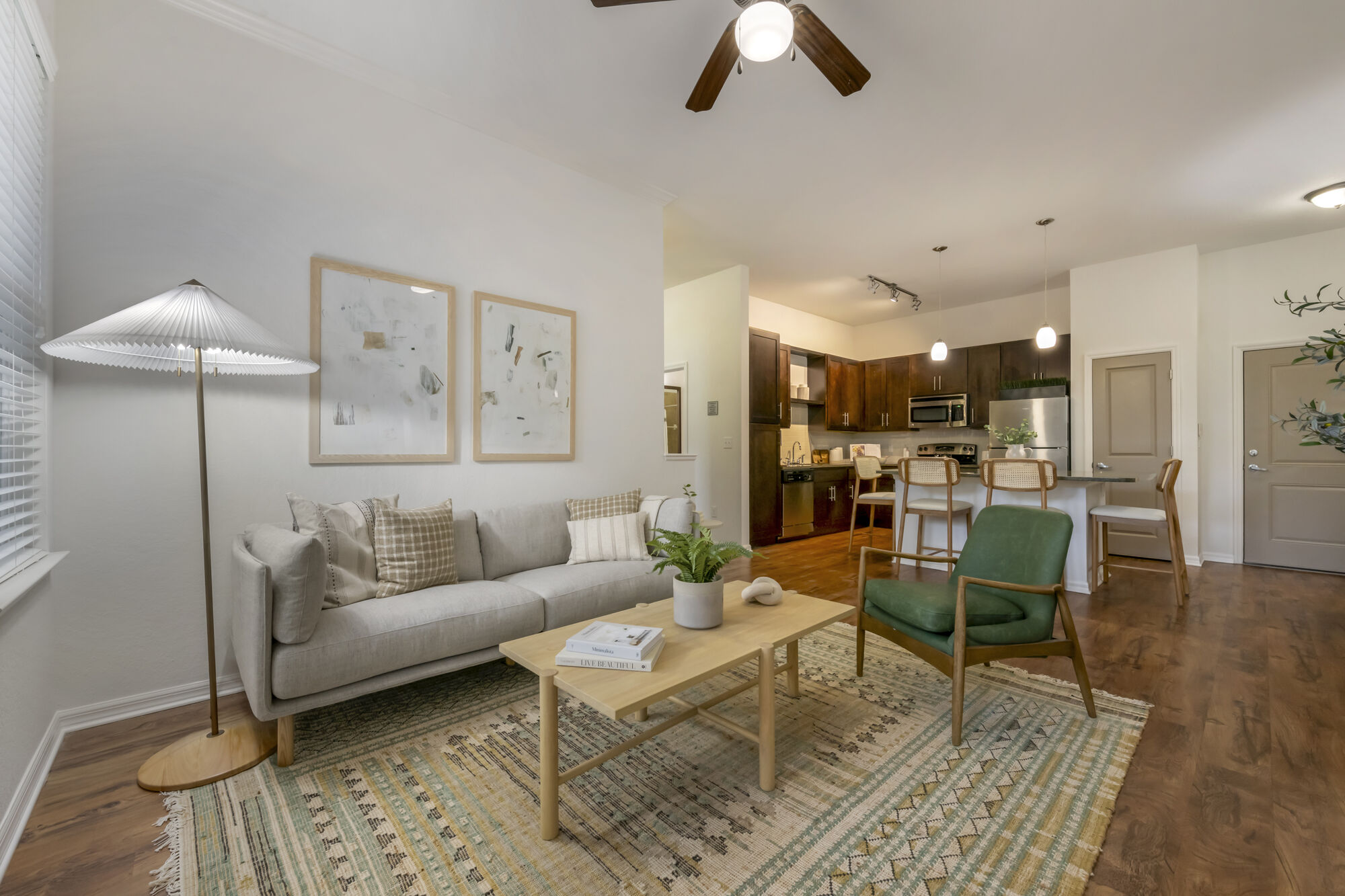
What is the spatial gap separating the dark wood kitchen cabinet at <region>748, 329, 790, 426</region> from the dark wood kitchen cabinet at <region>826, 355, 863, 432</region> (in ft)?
4.93

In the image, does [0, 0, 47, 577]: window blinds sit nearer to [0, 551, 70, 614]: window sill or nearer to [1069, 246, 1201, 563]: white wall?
[0, 551, 70, 614]: window sill

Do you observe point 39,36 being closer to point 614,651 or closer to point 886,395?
point 614,651

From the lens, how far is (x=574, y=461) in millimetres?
3723

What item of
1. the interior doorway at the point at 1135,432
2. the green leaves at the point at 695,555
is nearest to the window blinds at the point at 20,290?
the green leaves at the point at 695,555

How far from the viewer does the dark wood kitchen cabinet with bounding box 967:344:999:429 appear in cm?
Answer: 668

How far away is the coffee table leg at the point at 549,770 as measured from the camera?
5.02ft

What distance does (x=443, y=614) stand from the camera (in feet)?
7.30

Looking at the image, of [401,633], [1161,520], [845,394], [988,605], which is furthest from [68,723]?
[845,394]

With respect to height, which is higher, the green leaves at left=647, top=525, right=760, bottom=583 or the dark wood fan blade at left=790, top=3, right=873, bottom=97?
the dark wood fan blade at left=790, top=3, right=873, bottom=97

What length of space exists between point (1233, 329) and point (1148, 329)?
2.12 ft

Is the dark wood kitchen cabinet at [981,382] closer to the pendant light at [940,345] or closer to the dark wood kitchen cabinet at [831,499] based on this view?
the pendant light at [940,345]

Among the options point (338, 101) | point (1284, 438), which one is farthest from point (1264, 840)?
point (1284, 438)

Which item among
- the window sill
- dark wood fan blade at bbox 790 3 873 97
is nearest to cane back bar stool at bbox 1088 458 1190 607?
dark wood fan blade at bbox 790 3 873 97

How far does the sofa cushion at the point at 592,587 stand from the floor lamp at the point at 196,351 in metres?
1.11
